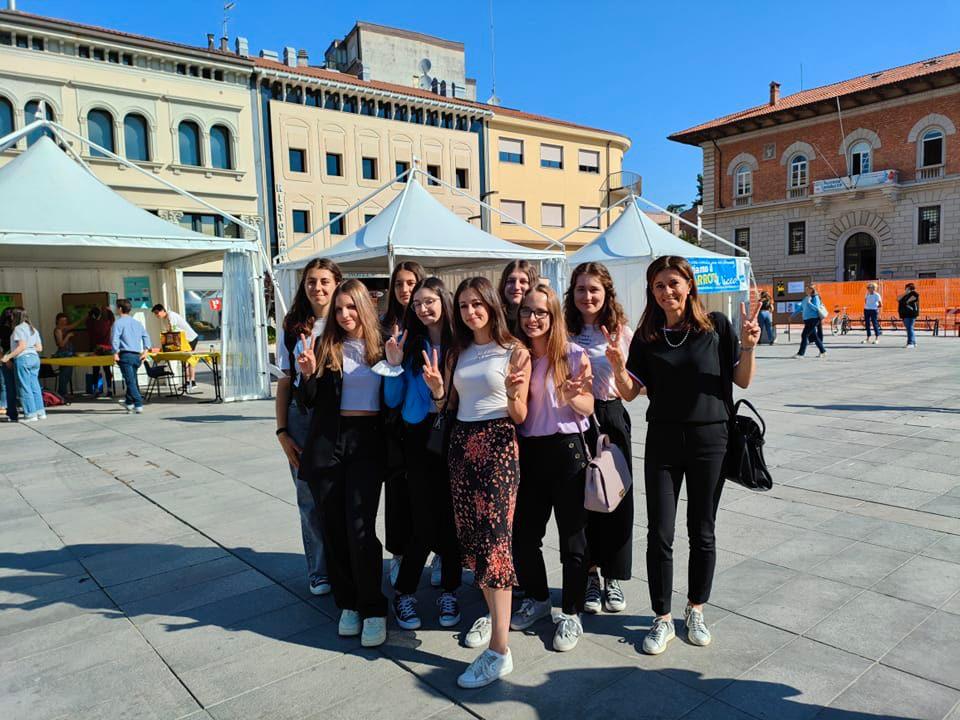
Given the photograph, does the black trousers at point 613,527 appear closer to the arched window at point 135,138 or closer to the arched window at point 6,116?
the arched window at point 6,116

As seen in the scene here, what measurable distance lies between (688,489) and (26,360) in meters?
10.1

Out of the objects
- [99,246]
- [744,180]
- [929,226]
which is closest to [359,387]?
[99,246]

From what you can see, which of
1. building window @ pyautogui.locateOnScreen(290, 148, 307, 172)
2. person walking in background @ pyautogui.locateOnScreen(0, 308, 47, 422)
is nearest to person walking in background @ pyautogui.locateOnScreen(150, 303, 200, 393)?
person walking in background @ pyautogui.locateOnScreen(0, 308, 47, 422)

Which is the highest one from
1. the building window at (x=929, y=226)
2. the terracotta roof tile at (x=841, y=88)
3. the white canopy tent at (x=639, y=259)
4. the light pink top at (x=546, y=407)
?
the terracotta roof tile at (x=841, y=88)

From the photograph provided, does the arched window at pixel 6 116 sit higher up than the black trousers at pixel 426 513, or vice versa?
the arched window at pixel 6 116

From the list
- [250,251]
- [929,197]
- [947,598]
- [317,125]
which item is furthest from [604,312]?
[929,197]

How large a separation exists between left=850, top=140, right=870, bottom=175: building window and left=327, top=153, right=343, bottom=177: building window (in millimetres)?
26825

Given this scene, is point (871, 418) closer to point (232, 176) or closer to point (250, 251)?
point (250, 251)

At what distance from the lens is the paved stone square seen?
2623 millimetres

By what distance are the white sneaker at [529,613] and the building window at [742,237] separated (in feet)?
136

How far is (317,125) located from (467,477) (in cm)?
3015

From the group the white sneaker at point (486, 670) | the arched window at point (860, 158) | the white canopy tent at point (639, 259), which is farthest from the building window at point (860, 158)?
the white sneaker at point (486, 670)

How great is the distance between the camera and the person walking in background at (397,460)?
3.10 m

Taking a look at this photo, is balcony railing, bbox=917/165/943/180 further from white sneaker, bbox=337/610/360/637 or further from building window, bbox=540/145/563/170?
white sneaker, bbox=337/610/360/637
